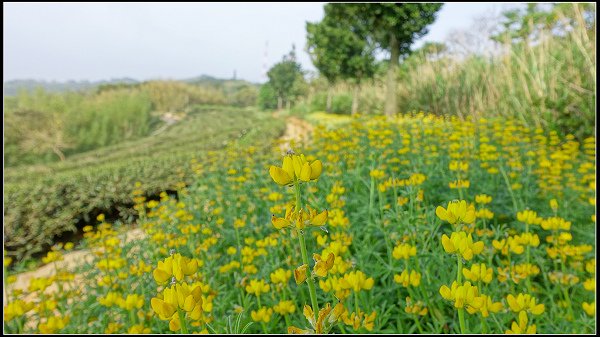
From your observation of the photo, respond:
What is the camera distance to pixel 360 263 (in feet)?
5.58

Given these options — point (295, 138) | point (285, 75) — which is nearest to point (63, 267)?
point (295, 138)

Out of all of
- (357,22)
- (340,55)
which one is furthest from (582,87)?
(340,55)

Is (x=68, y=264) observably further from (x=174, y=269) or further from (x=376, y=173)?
(x=174, y=269)

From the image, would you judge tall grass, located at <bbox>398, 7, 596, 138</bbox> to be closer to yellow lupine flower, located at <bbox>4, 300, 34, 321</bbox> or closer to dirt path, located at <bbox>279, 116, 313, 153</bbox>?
dirt path, located at <bbox>279, 116, 313, 153</bbox>

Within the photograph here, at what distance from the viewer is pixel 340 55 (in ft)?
44.1

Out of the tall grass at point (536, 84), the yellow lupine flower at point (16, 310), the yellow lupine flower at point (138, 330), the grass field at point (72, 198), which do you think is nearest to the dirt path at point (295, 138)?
the grass field at point (72, 198)

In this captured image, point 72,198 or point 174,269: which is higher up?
point 174,269

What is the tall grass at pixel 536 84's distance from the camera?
4.33 m

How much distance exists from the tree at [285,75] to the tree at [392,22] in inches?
712

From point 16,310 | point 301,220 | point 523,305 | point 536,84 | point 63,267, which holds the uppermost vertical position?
point 536,84

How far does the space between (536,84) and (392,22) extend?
19.5 feet

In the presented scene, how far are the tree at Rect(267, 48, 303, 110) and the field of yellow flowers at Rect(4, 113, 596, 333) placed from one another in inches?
1074

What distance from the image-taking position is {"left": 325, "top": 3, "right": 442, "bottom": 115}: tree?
33.3ft

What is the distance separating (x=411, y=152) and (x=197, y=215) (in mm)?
2024
